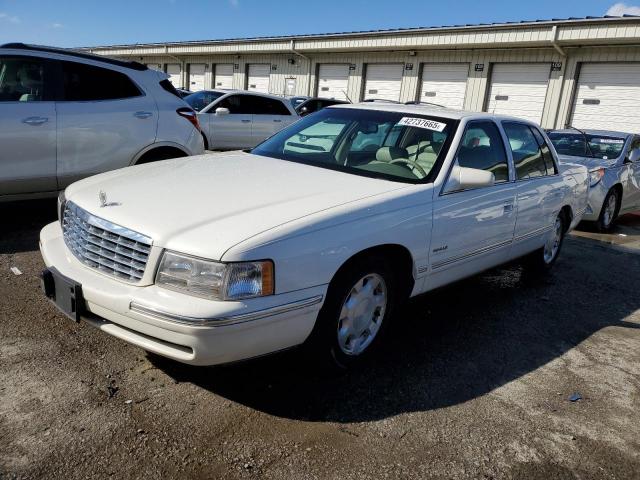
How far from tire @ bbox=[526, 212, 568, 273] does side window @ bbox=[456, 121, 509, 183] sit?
1280 mm

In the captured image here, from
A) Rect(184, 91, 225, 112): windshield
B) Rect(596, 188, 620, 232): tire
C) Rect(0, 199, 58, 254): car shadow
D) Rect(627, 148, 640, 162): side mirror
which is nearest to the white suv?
Rect(0, 199, 58, 254): car shadow

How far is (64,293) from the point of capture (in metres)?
2.82

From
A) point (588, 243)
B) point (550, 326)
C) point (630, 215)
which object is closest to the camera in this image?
point (550, 326)

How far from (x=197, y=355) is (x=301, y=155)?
6.59ft

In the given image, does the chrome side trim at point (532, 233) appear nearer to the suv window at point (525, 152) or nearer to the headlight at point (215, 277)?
the suv window at point (525, 152)

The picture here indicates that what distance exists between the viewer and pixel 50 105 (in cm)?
523

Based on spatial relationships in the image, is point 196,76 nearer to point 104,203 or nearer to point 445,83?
point 445,83

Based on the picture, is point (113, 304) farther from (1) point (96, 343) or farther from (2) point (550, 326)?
(2) point (550, 326)

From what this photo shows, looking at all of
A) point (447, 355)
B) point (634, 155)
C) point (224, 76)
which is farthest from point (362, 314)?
point (224, 76)

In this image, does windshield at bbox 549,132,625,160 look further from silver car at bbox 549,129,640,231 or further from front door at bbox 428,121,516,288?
front door at bbox 428,121,516,288

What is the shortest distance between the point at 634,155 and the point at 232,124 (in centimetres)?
756

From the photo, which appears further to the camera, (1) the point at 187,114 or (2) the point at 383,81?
(2) the point at 383,81

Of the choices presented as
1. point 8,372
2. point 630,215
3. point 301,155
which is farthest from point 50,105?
point 630,215

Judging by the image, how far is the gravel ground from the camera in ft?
8.01
